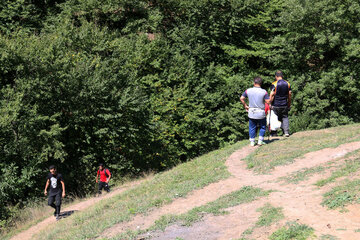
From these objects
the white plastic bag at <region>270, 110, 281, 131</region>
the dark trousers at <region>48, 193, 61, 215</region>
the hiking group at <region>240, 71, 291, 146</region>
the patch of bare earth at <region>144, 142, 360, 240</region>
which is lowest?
the dark trousers at <region>48, 193, 61, 215</region>

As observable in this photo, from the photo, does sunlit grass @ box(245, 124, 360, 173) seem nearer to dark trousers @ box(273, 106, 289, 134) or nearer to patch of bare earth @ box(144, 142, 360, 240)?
dark trousers @ box(273, 106, 289, 134)

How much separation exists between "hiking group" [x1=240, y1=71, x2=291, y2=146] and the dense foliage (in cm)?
992

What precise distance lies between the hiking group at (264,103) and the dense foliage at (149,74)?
A: 32.6 feet

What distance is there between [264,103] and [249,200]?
14.0 ft

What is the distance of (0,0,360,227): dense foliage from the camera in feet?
61.1

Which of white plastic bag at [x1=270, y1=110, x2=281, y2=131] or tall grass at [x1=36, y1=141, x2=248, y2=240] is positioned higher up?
white plastic bag at [x1=270, y1=110, x2=281, y2=131]

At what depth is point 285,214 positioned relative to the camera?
6.46 m

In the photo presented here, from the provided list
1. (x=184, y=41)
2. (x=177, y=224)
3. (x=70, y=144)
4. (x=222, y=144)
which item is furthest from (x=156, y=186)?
(x=184, y=41)

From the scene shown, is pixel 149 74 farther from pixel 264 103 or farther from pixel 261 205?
pixel 261 205

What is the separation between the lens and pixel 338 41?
2633 centimetres

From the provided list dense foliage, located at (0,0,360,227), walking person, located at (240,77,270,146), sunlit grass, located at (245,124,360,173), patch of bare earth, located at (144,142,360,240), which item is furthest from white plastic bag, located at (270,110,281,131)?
dense foliage, located at (0,0,360,227)

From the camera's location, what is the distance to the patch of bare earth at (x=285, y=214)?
572cm

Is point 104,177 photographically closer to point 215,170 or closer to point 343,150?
point 215,170

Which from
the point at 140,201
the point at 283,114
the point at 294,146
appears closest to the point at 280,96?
the point at 283,114
